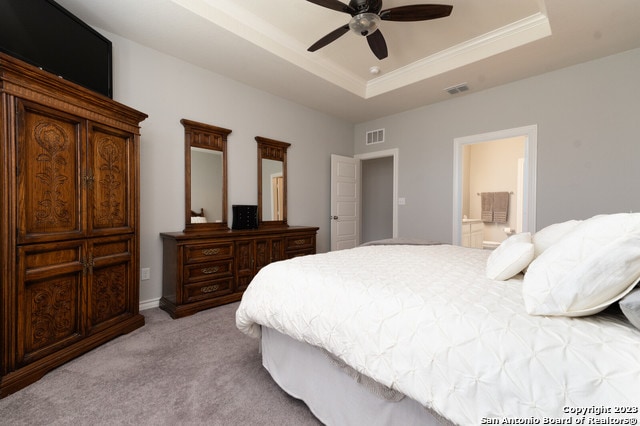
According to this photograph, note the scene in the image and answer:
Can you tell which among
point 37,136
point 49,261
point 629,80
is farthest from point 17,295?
point 629,80

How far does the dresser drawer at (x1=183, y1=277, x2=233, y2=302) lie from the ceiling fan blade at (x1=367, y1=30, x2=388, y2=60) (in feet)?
9.00

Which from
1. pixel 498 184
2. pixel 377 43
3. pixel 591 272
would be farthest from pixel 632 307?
pixel 498 184

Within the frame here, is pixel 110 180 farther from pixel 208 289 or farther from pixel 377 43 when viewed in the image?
pixel 377 43

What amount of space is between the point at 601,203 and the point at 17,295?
501 cm

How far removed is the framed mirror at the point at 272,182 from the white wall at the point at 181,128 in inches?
4.0

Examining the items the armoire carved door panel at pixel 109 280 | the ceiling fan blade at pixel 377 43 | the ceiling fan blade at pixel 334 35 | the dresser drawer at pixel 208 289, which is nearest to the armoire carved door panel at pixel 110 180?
the armoire carved door panel at pixel 109 280

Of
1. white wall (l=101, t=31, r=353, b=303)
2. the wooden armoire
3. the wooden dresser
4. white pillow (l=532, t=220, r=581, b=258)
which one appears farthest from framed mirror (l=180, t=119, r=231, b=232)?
white pillow (l=532, t=220, r=581, b=258)

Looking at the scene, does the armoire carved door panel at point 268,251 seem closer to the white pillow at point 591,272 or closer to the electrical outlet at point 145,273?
the electrical outlet at point 145,273

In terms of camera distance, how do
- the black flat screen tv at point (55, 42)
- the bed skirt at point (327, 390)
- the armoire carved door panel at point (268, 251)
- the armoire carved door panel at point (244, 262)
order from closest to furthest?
the bed skirt at point (327, 390) < the black flat screen tv at point (55, 42) < the armoire carved door panel at point (244, 262) < the armoire carved door panel at point (268, 251)

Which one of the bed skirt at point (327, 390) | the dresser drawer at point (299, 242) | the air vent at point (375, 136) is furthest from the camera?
the air vent at point (375, 136)

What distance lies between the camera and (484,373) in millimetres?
784

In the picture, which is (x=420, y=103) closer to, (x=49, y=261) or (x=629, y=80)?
(x=629, y=80)

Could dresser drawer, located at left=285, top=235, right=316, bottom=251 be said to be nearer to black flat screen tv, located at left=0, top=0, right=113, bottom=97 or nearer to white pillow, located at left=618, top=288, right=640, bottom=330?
black flat screen tv, located at left=0, top=0, right=113, bottom=97

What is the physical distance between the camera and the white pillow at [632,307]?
763 mm
